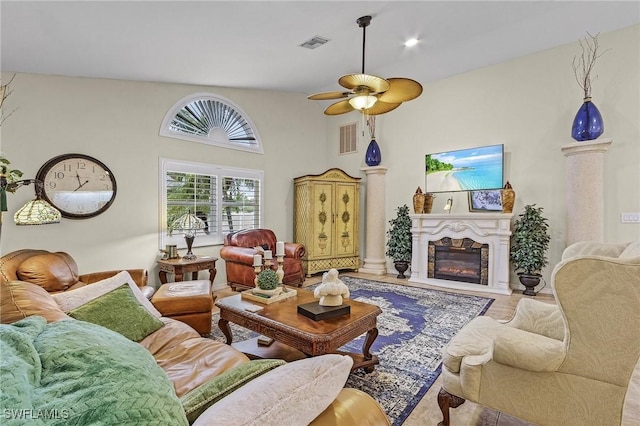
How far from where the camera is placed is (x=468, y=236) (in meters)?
4.91

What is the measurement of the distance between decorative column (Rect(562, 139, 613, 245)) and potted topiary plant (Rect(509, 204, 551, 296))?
36cm

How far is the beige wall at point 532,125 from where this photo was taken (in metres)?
4.03

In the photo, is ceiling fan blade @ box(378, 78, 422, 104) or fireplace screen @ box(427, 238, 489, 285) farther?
fireplace screen @ box(427, 238, 489, 285)

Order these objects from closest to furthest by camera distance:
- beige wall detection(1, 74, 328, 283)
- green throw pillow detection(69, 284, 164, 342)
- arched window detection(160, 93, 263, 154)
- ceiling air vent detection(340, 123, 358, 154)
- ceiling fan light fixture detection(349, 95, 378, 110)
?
green throw pillow detection(69, 284, 164, 342), ceiling fan light fixture detection(349, 95, 378, 110), beige wall detection(1, 74, 328, 283), arched window detection(160, 93, 263, 154), ceiling air vent detection(340, 123, 358, 154)

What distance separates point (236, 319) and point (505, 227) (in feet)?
13.4

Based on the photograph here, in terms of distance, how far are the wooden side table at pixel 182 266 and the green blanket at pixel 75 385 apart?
3129 millimetres

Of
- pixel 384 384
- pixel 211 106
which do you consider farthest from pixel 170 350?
pixel 211 106

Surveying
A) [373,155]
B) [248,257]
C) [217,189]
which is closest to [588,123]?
[373,155]

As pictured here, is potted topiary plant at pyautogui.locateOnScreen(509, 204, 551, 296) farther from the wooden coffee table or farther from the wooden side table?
the wooden side table

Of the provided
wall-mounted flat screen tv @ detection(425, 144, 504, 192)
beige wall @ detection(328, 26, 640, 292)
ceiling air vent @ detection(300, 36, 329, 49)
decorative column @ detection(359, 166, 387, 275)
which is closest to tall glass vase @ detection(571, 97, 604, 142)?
beige wall @ detection(328, 26, 640, 292)

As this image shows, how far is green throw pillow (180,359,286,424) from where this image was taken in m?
0.84

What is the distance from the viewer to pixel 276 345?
258cm

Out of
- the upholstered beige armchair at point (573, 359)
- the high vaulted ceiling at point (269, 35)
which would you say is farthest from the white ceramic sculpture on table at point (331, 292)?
the high vaulted ceiling at point (269, 35)

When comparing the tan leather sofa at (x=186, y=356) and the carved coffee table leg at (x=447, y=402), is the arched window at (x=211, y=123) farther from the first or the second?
the carved coffee table leg at (x=447, y=402)
